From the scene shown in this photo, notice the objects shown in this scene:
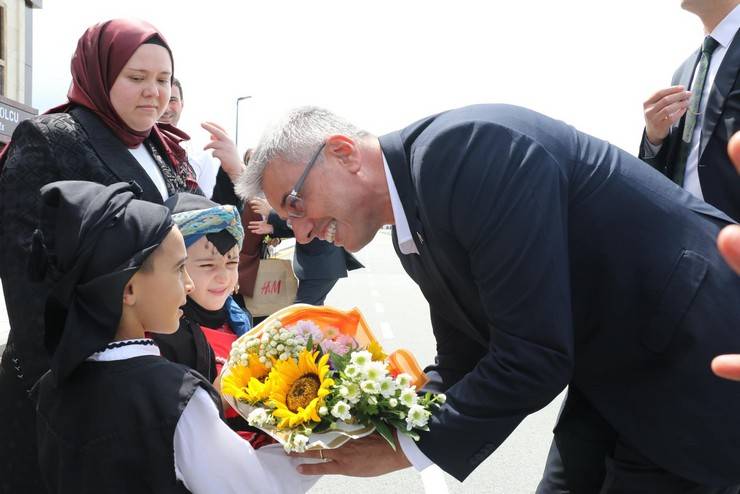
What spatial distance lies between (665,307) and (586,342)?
255 mm

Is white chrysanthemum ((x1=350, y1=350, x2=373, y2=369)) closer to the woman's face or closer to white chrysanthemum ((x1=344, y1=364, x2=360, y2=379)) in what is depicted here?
white chrysanthemum ((x1=344, y1=364, x2=360, y2=379))

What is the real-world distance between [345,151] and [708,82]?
5.24ft

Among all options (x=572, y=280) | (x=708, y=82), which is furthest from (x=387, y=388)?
(x=708, y=82)

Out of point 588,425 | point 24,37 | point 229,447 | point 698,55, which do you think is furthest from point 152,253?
point 24,37

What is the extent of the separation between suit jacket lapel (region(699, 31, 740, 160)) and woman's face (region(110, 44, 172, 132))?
221 centimetres

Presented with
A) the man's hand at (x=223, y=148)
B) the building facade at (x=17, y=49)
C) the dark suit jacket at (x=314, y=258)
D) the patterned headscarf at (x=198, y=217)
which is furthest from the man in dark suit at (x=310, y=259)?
the building facade at (x=17, y=49)

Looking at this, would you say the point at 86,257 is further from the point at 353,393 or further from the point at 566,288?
the point at 566,288

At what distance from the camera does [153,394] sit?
1689mm

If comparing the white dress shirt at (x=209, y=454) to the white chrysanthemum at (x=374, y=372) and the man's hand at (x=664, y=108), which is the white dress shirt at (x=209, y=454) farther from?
the man's hand at (x=664, y=108)

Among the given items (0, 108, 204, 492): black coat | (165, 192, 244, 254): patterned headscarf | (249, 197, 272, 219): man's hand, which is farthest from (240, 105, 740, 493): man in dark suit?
(249, 197, 272, 219): man's hand

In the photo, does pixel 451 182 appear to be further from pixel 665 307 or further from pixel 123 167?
pixel 123 167

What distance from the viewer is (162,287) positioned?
73.2 inches

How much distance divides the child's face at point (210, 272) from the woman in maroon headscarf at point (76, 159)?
0.27 meters

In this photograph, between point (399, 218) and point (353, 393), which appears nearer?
point (353, 393)
